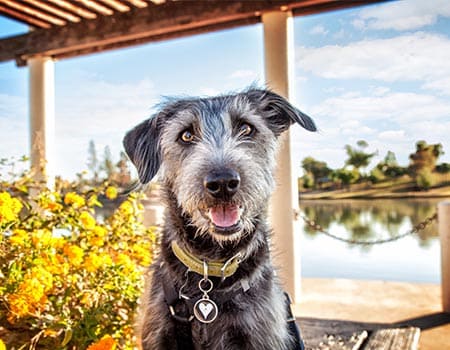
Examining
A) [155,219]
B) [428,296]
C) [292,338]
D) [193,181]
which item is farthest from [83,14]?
[428,296]

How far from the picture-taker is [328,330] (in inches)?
131

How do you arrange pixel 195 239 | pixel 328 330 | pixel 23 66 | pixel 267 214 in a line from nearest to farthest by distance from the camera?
pixel 195 239
pixel 267 214
pixel 328 330
pixel 23 66

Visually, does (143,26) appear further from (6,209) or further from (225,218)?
(225,218)

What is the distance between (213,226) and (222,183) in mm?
164

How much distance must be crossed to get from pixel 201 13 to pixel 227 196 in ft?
9.81

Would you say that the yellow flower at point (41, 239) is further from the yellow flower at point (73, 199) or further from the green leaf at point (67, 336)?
the green leaf at point (67, 336)

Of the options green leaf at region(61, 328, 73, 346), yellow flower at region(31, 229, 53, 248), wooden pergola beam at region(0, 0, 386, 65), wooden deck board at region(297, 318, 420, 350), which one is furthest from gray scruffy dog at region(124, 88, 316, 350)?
wooden pergola beam at region(0, 0, 386, 65)

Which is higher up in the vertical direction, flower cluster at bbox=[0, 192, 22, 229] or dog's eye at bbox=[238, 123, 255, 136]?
dog's eye at bbox=[238, 123, 255, 136]

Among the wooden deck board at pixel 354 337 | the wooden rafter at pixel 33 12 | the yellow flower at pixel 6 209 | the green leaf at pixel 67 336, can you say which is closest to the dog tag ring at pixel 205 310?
the green leaf at pixel 67 336

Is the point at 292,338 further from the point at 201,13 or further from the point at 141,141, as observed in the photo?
the point at 201,13

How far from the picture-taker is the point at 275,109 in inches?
82.3

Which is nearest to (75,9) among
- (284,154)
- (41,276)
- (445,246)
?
(284,154)

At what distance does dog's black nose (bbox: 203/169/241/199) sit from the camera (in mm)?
1615

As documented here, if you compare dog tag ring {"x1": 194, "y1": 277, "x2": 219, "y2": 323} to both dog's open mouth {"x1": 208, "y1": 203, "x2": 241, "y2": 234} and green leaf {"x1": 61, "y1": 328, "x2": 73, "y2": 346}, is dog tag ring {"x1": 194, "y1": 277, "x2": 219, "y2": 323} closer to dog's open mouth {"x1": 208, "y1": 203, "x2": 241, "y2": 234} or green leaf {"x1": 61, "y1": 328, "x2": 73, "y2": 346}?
dog's open mouth {"x1": 208, "y1": 203, "x2": 241, "y2": 234}
